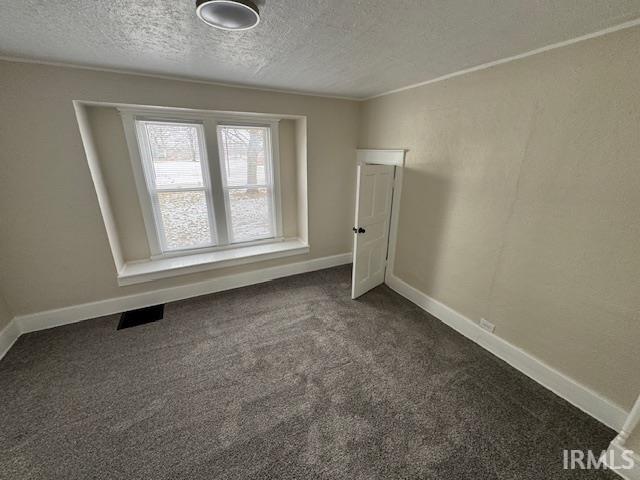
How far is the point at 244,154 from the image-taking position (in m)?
3.19

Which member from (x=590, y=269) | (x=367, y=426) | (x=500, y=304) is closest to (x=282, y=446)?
(x=367, y=426)

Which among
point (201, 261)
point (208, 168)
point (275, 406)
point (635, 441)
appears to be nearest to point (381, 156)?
point (208, 168)

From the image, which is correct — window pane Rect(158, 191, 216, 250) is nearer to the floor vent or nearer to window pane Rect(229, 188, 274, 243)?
window pane Rect(229, 188, 274, 243)

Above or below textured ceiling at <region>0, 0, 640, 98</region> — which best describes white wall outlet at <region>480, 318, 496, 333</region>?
below

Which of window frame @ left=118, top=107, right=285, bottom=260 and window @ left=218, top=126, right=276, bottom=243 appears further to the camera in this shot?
window @ left=218, top=126, right=276, bottom=243

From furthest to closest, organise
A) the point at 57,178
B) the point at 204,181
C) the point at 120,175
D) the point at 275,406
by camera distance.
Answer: the point at 204,181, the point at 120,175, the point at 57,178, the point at 275,406

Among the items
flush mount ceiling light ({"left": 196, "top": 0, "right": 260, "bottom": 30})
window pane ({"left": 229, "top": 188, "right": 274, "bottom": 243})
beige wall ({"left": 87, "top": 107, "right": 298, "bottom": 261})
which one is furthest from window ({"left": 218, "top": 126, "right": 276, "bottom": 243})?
flush mount ceiling light ({"left": 196, "top": 0, "right": 260, "bottom": 30})

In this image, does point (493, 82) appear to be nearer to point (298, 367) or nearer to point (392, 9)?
point (392, 9)

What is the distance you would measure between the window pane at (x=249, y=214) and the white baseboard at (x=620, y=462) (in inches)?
138

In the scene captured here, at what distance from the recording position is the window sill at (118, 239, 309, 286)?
2.71 meters

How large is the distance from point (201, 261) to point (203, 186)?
2.98 feet

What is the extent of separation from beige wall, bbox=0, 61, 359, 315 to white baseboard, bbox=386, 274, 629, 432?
2.89 meters

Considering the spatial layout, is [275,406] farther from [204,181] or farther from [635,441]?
[204,181]

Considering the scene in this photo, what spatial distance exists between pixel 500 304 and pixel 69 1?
329 centimetres
